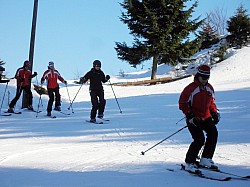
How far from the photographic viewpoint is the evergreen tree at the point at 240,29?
34406 millimetres

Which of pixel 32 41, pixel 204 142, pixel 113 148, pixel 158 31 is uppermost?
pixel 158 31

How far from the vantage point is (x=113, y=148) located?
24.0ft

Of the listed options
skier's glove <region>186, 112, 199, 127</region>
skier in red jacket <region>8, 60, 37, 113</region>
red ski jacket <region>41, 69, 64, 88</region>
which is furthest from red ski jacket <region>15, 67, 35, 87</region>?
skier's glove <region>186, 112, 199, 127</region>

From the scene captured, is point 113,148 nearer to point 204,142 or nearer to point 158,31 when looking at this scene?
point 204,142

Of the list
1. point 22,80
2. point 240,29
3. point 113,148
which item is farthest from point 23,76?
point 240,29

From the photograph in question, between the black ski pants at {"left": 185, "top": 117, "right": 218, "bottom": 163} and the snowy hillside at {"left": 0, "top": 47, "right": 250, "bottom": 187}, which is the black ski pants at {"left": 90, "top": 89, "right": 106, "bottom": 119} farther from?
the black ski pants at {"left": 185, "top": 117, "right": 218, "bottom": 163}

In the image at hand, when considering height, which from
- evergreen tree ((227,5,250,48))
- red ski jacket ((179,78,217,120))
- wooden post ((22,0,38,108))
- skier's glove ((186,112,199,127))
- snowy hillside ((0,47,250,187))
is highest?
evergreen tree ((227,5,250,48))

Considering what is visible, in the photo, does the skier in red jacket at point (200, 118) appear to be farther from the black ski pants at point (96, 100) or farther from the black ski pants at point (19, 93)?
the black ski pants at point (19, 93)

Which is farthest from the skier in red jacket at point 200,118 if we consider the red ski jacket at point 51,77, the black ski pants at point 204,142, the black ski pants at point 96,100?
the red ski jacket at point 51,77

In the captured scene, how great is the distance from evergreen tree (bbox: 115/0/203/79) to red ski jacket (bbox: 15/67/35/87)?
15.0 m

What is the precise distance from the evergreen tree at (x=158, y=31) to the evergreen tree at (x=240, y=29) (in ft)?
24.3

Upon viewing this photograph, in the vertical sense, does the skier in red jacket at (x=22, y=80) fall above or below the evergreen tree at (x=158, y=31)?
below

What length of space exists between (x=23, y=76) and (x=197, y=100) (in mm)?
9516

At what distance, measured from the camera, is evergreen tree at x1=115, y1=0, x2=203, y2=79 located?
27625mm
